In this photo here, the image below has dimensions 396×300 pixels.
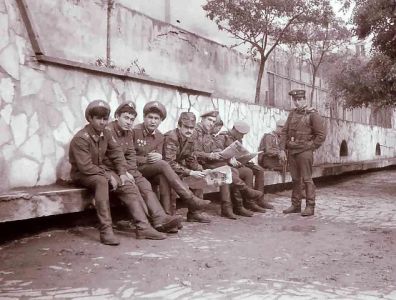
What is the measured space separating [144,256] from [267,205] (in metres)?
3.43

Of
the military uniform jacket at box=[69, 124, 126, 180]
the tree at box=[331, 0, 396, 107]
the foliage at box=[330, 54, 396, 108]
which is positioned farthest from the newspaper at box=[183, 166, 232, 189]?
the foliage at box=[330, 54, 396, 108]

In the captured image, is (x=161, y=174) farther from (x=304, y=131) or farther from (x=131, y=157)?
(x=304, y=131)

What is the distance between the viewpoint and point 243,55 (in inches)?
495

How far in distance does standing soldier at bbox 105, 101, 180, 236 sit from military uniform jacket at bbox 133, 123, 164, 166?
163 millimetres

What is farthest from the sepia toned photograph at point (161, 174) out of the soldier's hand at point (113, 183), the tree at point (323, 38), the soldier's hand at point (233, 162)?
the tree at point (323, 38)

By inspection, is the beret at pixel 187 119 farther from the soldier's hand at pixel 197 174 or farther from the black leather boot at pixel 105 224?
the black leather boot at pixel 105 224

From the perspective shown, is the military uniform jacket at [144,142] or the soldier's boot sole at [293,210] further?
the soldier's boot sole at [293,210]

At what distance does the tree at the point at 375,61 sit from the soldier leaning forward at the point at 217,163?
13.4 ft

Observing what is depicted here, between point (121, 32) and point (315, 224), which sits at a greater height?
point (121, 32)

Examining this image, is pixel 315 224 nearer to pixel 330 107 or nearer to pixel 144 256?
pixel 144 256

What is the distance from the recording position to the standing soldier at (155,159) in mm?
5531

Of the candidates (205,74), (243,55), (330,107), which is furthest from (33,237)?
(330,107)

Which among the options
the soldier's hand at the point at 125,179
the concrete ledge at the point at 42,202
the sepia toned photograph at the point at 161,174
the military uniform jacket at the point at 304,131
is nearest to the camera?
the sepia toned photograph at the point at 161,174

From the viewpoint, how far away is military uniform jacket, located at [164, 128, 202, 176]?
5.95 m
